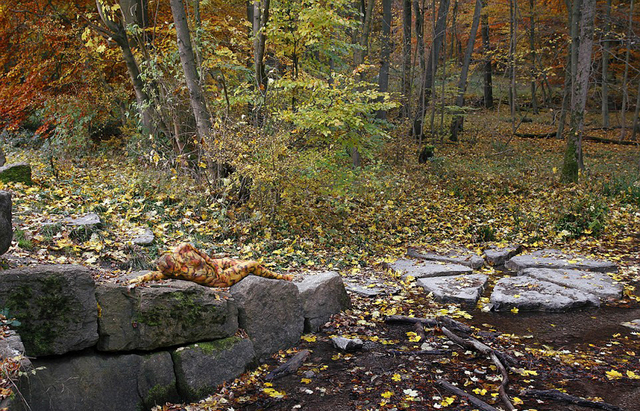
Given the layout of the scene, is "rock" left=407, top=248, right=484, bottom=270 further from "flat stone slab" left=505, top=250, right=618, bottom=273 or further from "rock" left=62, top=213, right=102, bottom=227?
"rock" left=62, top=213, right=102, bottom=227

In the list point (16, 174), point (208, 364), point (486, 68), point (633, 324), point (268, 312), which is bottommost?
point (633, 324)

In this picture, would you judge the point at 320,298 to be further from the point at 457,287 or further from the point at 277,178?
the point at 277,178

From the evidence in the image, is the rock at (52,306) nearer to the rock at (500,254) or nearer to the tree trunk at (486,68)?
the rock at (500,254)

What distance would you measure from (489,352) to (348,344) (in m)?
1.31

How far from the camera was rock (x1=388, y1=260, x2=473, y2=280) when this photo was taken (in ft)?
21.7

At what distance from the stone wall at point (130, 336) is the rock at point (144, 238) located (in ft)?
5.14

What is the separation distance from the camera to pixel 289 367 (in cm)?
425

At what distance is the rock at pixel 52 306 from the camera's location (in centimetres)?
309

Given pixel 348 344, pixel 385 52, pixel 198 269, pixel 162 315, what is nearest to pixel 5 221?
pixel 162 315

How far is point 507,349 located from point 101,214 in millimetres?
5076

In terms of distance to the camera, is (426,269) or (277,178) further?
(277,178)

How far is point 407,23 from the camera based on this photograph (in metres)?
15.4

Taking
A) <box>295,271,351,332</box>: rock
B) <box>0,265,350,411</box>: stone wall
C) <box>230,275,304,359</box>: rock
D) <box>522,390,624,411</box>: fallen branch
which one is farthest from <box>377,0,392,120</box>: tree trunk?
<box>522,390,624,411</box>: fallen branch

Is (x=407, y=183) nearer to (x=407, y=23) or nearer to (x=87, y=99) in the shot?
(x=407, y=23)
